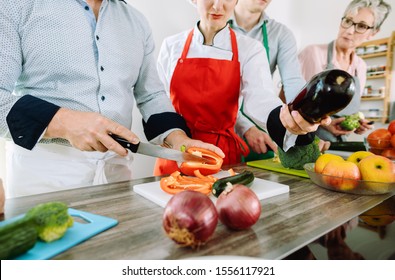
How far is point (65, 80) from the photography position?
1.01 m

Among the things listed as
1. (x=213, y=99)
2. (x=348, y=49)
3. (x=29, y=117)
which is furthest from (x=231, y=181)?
(x=348, y=49)

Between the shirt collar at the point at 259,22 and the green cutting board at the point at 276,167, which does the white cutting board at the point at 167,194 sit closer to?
the green cutting board at the point at 276,167

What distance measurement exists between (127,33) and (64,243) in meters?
0.90

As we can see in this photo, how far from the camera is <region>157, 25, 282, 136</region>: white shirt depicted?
137 centimetres

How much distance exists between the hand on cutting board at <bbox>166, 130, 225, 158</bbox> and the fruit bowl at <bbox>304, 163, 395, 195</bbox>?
0.35 metres

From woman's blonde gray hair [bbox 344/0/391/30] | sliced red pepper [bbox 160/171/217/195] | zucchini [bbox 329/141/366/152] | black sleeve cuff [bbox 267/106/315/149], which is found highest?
woman's blonde gray hair [bbox 344/0/391/30]

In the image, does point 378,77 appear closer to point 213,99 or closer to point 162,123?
point 213,99

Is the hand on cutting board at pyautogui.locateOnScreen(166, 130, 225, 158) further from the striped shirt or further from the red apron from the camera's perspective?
the red apron

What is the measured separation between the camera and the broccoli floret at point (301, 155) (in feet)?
3.71

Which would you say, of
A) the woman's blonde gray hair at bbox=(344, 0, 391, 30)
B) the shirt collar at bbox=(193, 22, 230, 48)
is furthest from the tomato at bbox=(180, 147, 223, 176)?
the woman's blonde gray hair at bbox=(344, 0, 391, 30)

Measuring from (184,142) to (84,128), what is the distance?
0.41m

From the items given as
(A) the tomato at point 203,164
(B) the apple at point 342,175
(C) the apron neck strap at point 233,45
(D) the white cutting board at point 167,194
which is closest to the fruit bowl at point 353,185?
(B) the apple at point 342,175

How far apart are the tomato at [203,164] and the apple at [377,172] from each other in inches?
18.9

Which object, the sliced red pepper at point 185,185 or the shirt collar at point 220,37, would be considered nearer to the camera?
the sliced red pepper at point 185,185
